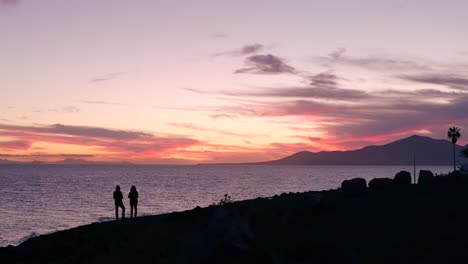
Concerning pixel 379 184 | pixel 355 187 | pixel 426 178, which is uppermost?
pixel 426 178

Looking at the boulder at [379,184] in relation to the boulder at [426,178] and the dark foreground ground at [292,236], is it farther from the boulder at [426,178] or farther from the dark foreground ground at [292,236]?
the boulder at [426,178]

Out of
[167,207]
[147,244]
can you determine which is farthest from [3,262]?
[167,207]

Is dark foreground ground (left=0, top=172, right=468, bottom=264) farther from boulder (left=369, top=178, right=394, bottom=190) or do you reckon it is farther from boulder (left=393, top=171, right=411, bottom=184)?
boulder (left=393, top=171, right=411, bottom=184)

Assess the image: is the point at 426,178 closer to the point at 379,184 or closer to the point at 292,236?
the point at 379,184

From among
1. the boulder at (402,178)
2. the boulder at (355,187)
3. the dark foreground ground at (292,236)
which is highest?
the boulder at (402,178)

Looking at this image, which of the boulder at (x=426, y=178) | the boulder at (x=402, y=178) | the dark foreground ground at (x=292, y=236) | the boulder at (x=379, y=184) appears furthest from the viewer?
the boulder at (x=426, y=178)

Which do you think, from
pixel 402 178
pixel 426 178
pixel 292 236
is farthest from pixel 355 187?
pixel 292 236

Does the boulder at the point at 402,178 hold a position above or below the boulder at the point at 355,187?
above

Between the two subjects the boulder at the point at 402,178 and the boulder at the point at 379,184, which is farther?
the boulder at the point at 402,178

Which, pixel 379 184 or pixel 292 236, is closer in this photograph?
pixel 292 236

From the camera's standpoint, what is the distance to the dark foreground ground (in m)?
18.7

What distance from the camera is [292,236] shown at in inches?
846

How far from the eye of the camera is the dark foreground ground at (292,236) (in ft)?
61.3

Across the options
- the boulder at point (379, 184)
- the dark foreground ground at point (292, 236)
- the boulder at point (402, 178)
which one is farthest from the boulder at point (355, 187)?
the boulder at point (402, 178)
